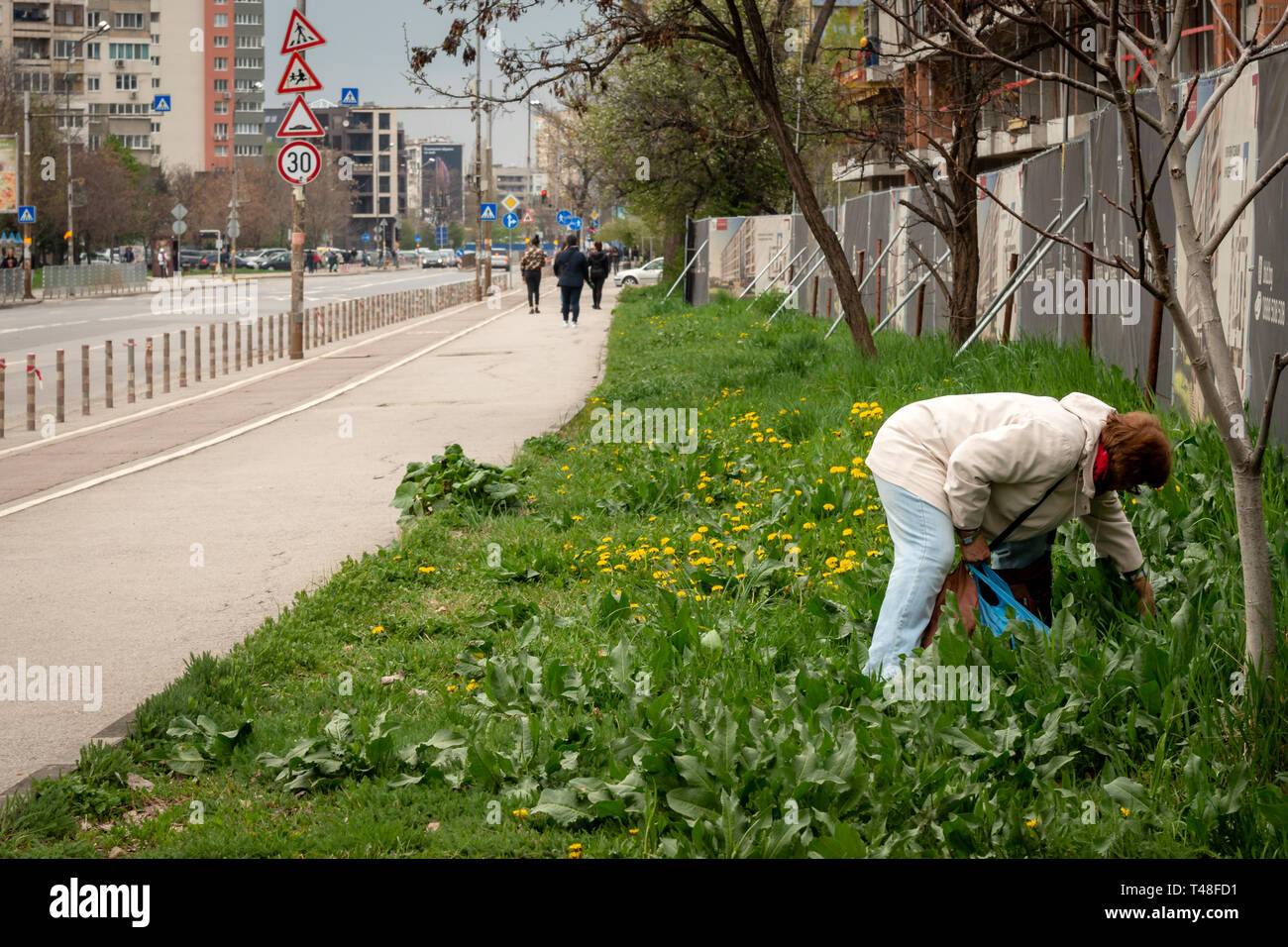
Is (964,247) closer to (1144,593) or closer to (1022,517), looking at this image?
(1144,593)

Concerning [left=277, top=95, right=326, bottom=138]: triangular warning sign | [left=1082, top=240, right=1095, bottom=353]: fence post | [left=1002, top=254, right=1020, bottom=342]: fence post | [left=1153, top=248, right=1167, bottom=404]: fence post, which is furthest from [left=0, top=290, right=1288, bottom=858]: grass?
[left=277, top=95, right=326, bottom=138]: triangular warning sign

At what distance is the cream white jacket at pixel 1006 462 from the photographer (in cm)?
500

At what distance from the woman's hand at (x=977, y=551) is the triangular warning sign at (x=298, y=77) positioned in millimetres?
19143

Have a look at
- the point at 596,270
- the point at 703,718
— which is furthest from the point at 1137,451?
the point at 596,270

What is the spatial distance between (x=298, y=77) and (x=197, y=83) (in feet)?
455

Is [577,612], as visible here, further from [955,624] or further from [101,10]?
[101,10]

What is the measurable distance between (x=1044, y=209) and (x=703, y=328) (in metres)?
12.0

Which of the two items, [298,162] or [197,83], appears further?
[197,83]

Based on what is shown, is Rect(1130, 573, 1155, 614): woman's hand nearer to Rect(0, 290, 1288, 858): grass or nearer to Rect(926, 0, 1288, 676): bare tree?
Result: Rect(0, 290, 1288, 858): grass

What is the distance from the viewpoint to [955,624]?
500cm

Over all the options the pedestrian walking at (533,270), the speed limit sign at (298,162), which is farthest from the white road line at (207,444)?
the pedestrian walking at (533,270)

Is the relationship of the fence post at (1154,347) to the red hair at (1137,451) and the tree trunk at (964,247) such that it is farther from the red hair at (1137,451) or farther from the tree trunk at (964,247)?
the tree trunk at (964,247)

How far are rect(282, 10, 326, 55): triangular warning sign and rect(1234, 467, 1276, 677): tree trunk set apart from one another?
20.2 m

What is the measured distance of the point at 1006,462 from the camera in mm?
4988
